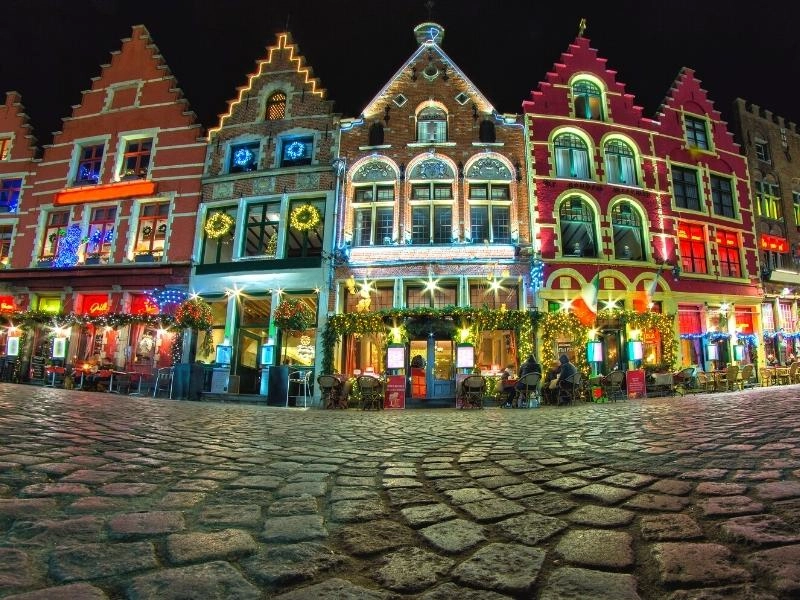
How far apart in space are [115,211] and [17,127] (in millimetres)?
8857

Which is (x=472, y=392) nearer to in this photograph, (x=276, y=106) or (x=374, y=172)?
(x=374, y=172)

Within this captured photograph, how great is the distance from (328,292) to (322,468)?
534 inches

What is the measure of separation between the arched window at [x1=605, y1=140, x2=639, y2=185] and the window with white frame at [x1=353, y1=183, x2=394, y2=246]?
966cm

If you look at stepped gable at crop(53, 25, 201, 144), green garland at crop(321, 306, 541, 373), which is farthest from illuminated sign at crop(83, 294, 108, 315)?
green garland at crop(321, 306, 541, 373)

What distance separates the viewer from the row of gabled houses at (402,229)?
54.2 ft

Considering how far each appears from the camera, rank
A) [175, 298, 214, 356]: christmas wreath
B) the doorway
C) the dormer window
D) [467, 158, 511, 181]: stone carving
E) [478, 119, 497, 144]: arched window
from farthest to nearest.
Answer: the dormer window < [478, 119, 497, 144]: arched window < [467, 158, 511, 181]: stone carving < the doorway < [175, 298, 214, 356]: christmas wreath

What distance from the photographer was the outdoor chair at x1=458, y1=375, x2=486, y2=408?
43.1 feet

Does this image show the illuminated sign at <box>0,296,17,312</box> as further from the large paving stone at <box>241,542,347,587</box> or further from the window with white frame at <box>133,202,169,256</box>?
the large paving stone at <box>241,542,347,587</box>

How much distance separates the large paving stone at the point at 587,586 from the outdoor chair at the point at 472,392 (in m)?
11.8

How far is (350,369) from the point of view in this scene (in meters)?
16.2

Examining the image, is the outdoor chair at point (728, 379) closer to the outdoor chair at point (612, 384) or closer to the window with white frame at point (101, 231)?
the outdoor chair at point (612, 384)

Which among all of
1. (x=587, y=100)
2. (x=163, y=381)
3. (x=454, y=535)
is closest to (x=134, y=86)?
(x=163, y=381)

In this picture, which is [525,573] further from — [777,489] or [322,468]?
[322,468]

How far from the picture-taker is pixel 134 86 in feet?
69.1
